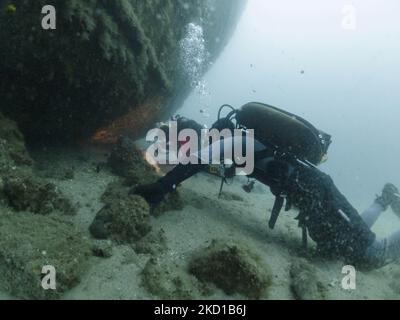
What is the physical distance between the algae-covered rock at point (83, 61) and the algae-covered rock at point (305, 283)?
4159mm

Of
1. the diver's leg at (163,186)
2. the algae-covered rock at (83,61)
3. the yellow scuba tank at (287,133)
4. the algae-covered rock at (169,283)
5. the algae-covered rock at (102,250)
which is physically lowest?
the algae-covered rock at (169,283)

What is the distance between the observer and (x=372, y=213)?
6.94 metres

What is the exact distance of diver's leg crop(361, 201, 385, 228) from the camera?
684 cm

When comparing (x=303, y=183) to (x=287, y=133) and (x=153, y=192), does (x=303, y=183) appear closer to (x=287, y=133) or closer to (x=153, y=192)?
(x=287, y=133)

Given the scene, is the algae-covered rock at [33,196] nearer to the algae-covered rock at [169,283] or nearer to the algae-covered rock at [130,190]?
the algae-covered rock at [130,190]

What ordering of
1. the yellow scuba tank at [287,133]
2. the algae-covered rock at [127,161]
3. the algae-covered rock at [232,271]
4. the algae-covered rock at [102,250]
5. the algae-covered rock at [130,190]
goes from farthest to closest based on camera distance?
1. the algae-covered rock at [127,161]
2. the algae-covered rock at [130,190]
3. the yellow scuba tank at [287,133]
4. the algae-covered rock at [102,250]
5. the algae-covered rock at [232,271]

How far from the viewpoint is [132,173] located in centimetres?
624

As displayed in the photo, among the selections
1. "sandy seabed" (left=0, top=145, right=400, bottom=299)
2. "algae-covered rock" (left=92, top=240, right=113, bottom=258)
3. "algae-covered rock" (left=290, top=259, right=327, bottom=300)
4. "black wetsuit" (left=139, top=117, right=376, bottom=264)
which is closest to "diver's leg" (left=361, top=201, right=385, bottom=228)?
"sandy seabed" (left=0, top=145, right=400, bottom=299)

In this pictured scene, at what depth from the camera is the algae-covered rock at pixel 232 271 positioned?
391cm

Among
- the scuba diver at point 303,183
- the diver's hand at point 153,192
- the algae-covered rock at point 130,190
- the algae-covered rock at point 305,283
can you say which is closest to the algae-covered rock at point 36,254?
the algae-covered rock at point 130,190

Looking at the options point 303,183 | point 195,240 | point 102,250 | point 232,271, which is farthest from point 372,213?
point 102,250

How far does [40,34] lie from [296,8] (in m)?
91.9
